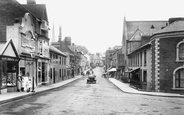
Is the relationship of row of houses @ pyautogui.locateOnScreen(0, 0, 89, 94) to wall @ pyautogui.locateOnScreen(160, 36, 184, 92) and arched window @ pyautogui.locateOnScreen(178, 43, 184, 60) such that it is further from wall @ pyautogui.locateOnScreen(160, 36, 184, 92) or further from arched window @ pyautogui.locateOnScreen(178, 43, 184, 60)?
arched window @ pyautogui.locateOnScreen(178, 43, 184, 60)

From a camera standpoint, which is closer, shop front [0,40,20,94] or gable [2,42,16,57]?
shop front [0,40,20,94]

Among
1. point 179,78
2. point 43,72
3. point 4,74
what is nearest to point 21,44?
point 4,74

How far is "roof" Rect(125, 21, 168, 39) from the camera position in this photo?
50.4 m

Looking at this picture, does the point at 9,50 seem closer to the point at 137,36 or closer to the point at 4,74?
the point at 4,74

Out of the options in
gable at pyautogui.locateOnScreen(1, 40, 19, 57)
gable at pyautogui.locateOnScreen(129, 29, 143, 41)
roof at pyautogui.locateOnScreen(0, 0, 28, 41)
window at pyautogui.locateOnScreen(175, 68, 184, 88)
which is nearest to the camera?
gable at pyautogui.locateOnScreen(1, 40, 19, 57)

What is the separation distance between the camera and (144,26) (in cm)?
5181

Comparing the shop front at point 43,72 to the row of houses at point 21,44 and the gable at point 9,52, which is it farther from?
the gable at point 9,52

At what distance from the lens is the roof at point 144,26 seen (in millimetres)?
50447

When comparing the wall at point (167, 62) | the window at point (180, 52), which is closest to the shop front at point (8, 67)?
the wall at point (167, 62)

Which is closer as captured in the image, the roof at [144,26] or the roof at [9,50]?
the roof at [9,50]

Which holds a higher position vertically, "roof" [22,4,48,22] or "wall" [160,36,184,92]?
"roof" [22,4,48,22]

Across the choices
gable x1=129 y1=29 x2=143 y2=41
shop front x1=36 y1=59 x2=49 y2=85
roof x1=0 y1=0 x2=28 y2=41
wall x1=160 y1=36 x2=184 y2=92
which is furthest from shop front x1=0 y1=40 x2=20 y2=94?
gable x1=129 y1=29 x2=143 y2=41

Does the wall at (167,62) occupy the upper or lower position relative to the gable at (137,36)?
lower

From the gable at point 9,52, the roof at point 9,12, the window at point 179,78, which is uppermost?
the roof at point 9,12
